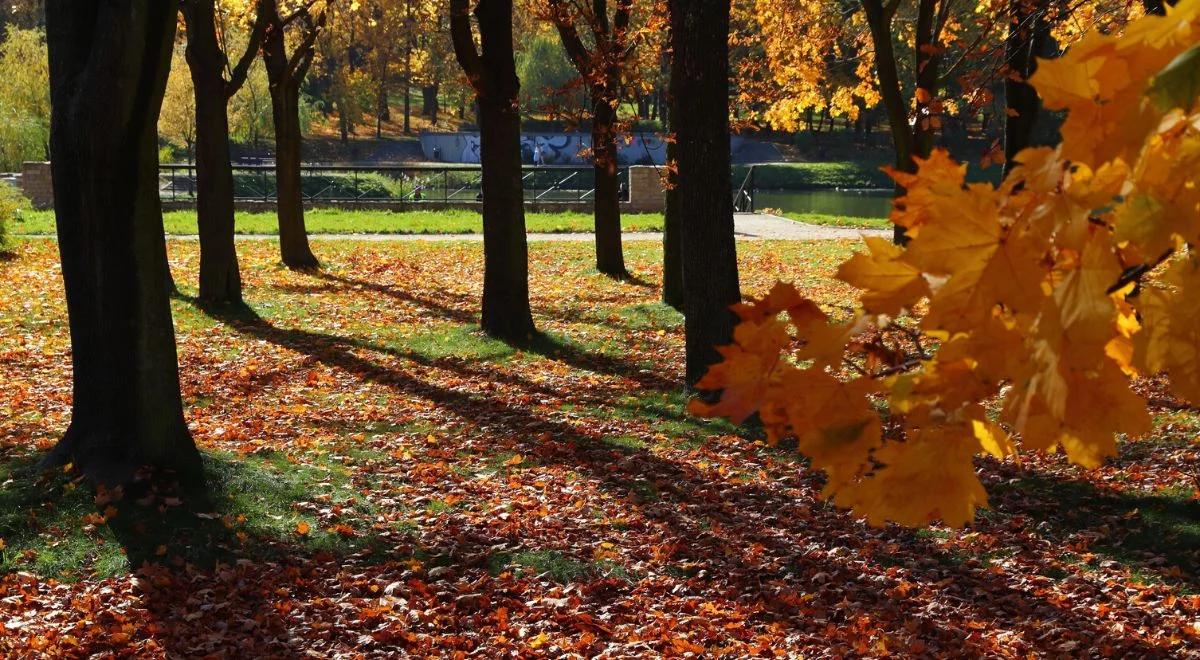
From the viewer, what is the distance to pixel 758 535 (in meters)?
6.76

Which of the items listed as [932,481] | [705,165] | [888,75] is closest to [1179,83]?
[932,481]

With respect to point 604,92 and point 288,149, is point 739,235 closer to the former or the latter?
point 288,149

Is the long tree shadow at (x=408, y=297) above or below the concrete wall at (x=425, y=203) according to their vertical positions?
below

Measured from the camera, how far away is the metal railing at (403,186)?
3194 centimetres

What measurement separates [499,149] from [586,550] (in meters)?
6.62

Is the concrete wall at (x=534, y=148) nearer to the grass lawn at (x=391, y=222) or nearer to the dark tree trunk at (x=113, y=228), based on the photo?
the grass lawn at (x=391, y=222)

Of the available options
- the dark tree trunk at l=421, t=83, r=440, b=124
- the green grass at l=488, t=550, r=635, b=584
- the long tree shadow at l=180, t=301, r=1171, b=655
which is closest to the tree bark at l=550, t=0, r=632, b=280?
the long tree shadow at l=180, t=301, r=1171, b=655

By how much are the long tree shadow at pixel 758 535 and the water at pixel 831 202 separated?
26519mm

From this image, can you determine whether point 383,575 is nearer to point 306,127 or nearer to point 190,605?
point 190,605

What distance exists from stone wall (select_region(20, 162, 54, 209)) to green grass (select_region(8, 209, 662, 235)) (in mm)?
2229

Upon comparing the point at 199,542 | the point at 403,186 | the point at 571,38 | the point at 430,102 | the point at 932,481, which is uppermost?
the point at 430,102

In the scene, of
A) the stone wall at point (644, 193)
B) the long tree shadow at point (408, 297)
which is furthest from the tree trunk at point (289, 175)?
the stone wall at point (644, 193)

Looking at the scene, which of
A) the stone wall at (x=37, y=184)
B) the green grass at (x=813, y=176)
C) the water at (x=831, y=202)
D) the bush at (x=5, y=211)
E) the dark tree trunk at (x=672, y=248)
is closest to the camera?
the dark tree trunk at (x=672, y=248)

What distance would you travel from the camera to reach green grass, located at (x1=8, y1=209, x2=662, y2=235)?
2420 centimetres
